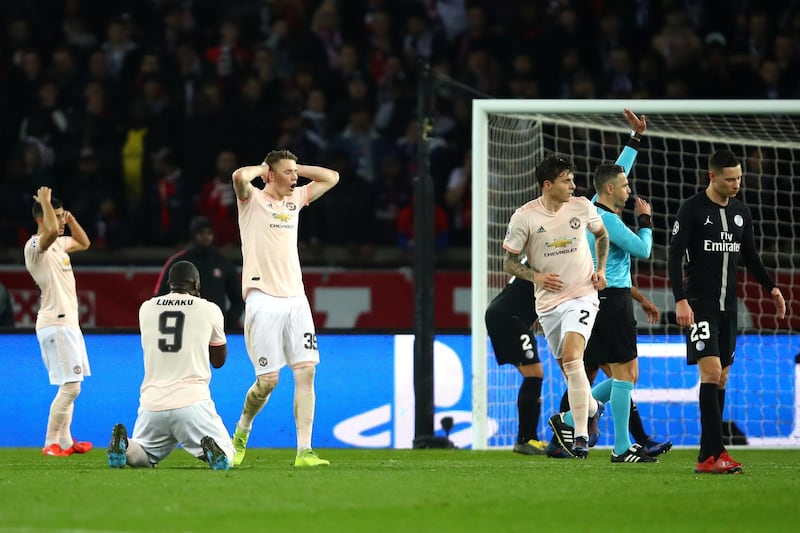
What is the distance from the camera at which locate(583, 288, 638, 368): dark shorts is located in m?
9.92

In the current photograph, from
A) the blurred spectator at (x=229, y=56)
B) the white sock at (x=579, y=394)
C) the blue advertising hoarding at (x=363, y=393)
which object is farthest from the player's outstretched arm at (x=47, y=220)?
the blurred spectator at (x=229, y=56)

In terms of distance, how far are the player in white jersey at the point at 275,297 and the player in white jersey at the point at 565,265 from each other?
4.99 feet

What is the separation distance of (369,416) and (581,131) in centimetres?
425

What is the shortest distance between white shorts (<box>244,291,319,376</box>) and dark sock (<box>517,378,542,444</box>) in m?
2.42

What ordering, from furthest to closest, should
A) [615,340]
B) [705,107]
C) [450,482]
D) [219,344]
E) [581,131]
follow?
[581,131] → [705,107] → [615,340] → [219,344] → [450,482]

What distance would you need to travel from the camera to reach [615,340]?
9.94 meters

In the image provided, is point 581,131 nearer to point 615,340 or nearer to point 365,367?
point 365,367

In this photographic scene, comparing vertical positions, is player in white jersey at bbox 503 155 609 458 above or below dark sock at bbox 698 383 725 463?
above

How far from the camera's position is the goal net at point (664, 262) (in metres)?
12.0

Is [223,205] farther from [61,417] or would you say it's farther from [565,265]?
[565,265]

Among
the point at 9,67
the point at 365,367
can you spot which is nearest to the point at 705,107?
the point at 365,367

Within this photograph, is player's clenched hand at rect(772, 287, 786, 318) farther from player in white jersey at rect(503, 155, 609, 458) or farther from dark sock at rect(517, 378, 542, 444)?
dark sock at rect(517, 378, 542, 444)

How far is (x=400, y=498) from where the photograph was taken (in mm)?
7336

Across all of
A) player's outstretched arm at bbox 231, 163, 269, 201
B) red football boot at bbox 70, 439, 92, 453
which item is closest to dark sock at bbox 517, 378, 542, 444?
player's outstretched arm at bbox 231, 163, 269, 201
